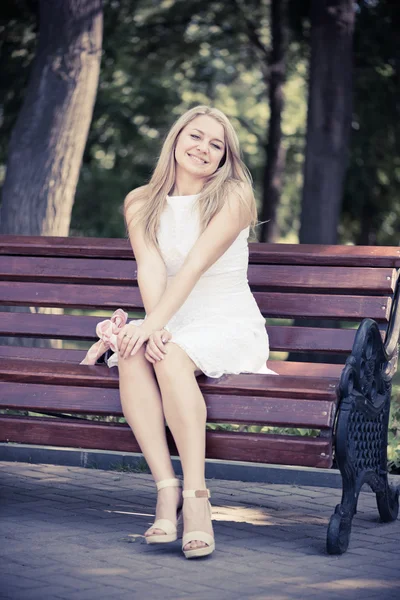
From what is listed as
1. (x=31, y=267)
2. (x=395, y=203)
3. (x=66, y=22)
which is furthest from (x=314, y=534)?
(x=395, y=203)

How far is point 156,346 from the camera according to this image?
4.31 meters

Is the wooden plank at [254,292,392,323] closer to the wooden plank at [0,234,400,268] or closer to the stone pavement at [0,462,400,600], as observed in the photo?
the wooden plank at [0,234,400,268]

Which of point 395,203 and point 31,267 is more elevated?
point 395,203

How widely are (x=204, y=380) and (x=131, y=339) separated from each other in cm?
34

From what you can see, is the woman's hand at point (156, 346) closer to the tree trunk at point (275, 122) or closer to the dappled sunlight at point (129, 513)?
the dappled sunlight at point (129, 513)

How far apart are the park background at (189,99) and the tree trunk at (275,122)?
0.08 ft

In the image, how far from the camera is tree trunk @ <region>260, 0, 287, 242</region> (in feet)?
54.3

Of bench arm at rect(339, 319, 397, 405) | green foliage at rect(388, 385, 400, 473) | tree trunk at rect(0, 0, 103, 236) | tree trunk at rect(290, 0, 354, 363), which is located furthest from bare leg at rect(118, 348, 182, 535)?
tree trunk at rect(290, 0, 354, 363)

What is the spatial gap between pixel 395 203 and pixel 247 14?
414 centimetres

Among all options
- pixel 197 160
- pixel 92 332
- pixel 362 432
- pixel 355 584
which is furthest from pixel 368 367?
pixel 92 332

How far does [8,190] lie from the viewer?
313 inches

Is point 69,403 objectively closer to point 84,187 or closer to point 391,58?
point 391,58

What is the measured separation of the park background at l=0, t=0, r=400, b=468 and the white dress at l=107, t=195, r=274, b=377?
4.80 ft

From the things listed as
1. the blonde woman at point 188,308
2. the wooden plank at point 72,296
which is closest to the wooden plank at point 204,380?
the blonde woman at point 188,308
